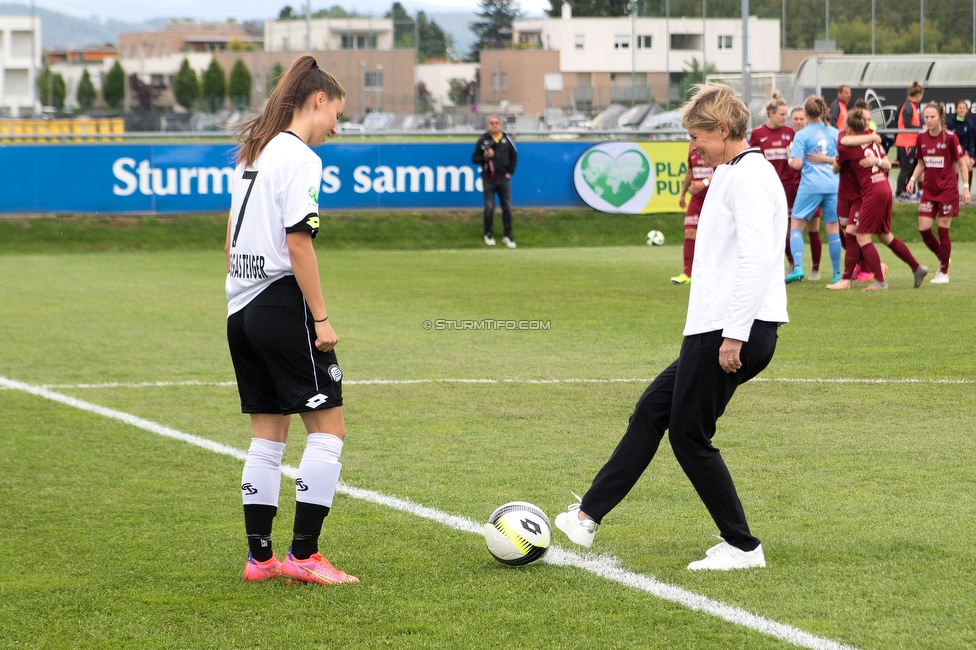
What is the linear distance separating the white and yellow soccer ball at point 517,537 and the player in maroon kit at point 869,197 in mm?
10110

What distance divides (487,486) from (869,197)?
30.9ft

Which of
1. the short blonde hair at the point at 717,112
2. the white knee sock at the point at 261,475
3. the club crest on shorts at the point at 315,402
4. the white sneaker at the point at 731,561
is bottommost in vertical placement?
→ the white sneaker at the point at 731,561

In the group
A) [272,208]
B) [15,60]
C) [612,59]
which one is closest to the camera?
[272,208]

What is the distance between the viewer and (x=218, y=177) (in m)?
20.9

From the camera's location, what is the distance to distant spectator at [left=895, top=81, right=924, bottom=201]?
72.9 feet

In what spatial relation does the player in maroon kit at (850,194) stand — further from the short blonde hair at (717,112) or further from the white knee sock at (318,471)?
the white knee sock at (318,471)

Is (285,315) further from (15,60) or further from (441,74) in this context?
(15,60)

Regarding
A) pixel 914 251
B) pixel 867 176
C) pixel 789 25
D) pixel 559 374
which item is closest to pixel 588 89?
pixel 789 25

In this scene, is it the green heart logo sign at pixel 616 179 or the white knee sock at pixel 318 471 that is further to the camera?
the green heart logo sign at pixel 616 179

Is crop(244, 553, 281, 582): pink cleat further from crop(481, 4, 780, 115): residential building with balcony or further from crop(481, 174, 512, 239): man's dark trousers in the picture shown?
crop(481, 4, 780, 115): residential building with balcony

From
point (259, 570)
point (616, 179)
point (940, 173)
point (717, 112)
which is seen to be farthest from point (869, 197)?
point (259, 570)

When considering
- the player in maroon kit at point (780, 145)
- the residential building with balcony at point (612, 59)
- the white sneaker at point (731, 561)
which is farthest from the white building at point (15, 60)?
the white sneaker at point (731, 561)

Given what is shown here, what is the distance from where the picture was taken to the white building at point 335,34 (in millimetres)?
74938

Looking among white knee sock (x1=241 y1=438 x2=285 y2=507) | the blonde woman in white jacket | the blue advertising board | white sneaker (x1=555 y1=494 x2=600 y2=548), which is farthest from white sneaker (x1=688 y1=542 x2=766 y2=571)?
the blue advertising board
